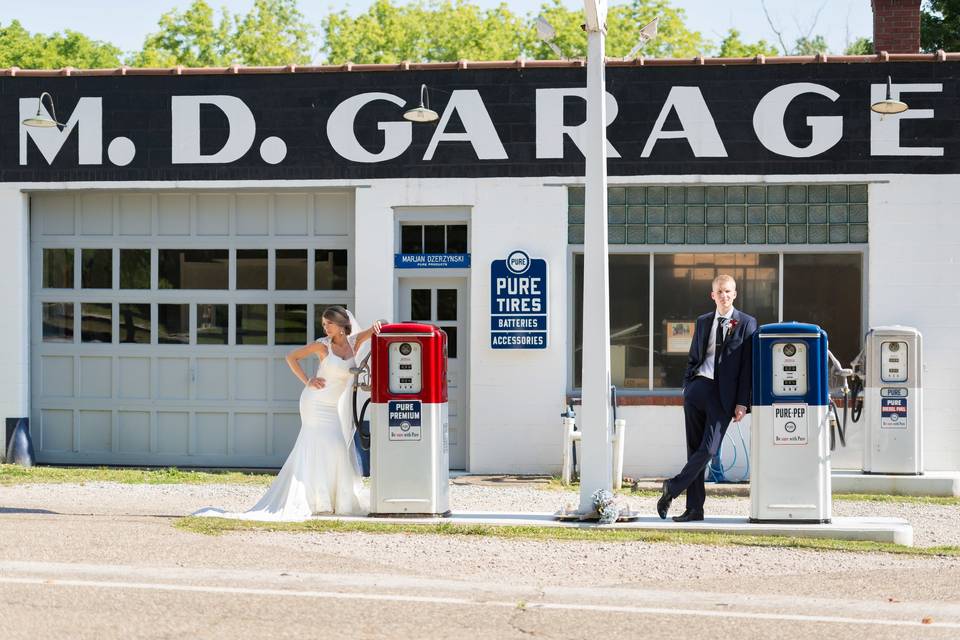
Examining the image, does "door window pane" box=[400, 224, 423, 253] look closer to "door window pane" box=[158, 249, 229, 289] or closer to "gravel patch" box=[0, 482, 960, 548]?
"door window pane" box=[158, 249, 229, 289]

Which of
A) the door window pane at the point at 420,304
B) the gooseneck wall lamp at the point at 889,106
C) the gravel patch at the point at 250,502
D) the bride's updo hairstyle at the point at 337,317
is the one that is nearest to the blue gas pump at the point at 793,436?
the gravel patch at the point at 250,502

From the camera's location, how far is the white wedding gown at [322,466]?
9922 millimetres

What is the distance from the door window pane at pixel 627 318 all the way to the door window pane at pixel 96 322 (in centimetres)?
544

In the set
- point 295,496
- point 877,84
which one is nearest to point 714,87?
point 877,84

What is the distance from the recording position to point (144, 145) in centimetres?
1407

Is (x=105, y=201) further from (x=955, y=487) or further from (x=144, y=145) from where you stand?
(x=955, y=487)

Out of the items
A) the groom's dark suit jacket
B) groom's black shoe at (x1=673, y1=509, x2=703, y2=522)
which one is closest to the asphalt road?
groom's black shoe at (x1=673, y1=509, x2=703, y2=522)

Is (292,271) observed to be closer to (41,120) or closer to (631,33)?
(41,120)

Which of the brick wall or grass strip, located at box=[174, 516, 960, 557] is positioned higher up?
the brick wall

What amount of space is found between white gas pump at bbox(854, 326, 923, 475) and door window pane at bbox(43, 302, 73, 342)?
9.02 m

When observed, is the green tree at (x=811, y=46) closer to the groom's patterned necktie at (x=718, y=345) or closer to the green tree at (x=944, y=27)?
the green tree at (x=944, y=27)

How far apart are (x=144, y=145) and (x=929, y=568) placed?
9.73m

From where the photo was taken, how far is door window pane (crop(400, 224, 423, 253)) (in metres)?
13.8

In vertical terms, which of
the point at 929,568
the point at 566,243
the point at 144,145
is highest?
the point at 144,145
